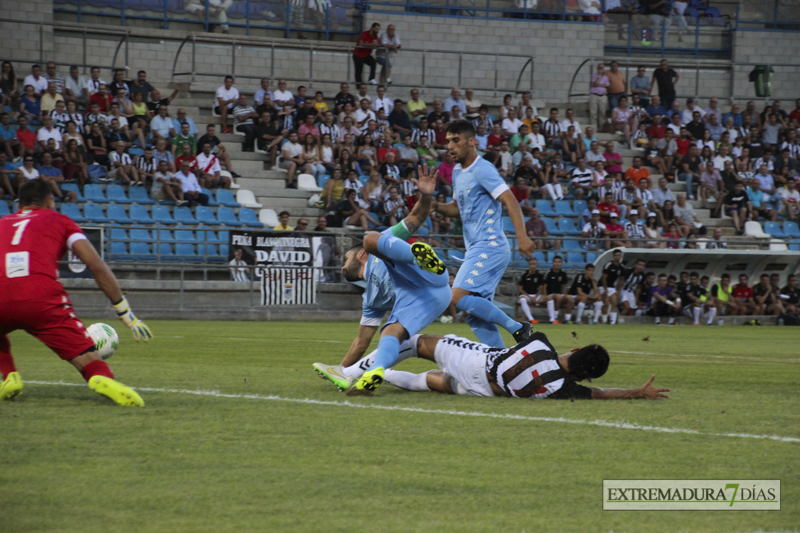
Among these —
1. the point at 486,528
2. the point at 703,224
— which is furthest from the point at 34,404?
the point at 703,224

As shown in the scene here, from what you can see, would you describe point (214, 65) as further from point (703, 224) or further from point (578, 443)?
point (578, 443)

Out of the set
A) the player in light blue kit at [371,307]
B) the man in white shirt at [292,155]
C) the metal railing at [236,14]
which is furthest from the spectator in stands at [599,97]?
the player in light blue kit at [371,307]

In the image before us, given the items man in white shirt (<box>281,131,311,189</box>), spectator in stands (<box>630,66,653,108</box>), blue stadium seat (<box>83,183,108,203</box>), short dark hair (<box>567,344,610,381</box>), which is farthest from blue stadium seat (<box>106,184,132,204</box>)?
spectator in stands (<box>630,66,653,108</box>)

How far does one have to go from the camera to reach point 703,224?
26547mm

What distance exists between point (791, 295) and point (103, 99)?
1822 centimetres

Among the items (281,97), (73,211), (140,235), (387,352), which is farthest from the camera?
(281,97)

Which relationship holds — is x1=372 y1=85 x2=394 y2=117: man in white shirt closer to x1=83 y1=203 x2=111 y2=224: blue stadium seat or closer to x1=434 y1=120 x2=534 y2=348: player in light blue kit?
x1=83 y1=203 x2=111 y2=224: blue stadium seat

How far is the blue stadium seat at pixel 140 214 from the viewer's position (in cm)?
2073

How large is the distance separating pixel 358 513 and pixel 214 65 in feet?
87.2

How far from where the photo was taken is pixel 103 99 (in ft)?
74.6

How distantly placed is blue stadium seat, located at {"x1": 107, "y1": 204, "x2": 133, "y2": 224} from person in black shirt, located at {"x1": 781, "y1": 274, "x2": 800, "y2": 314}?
53.8 feet

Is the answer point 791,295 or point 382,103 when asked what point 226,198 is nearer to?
point 382,103

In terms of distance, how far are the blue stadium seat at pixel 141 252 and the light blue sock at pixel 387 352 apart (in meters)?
14.2

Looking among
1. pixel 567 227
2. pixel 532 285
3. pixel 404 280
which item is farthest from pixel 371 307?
pixel 567 227
